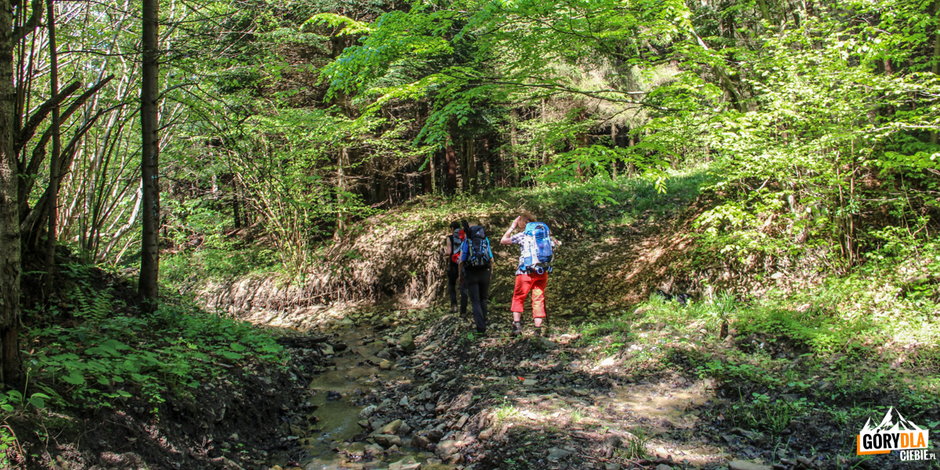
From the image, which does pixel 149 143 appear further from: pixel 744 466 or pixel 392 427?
pixel 744 466

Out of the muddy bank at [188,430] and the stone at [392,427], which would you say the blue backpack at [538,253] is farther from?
the muddy bank at [188,430]

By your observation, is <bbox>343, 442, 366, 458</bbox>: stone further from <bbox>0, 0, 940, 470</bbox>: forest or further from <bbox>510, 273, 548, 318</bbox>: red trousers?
<bbox>510, 273, 548, 318</bbox>: red trousers

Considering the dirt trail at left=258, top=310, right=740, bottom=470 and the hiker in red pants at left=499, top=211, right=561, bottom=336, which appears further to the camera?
the hiker in red pants at left=499, top=211, right=561, bottom=336

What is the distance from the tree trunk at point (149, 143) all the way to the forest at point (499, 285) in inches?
1.2

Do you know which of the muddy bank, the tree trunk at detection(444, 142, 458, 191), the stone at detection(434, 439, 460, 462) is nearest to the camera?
the muddy bank

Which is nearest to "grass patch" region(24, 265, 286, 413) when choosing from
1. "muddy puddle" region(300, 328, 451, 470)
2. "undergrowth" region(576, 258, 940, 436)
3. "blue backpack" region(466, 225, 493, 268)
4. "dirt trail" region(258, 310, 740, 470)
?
"muddy puddle" region(300, 328, 451, 470)

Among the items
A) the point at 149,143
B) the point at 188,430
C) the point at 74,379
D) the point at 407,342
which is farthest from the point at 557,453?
the point at 149,143

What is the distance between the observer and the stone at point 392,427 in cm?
468

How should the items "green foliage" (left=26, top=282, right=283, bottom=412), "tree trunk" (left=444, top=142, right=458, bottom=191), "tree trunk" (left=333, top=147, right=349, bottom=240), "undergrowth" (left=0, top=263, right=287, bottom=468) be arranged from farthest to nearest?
"tree trunk" (left=444, top=142, right=458, bottom=191)
"tree trunk" (left=333, top=147, right=349, bottom=240)
"green foliage" (left=26, top=282, right=283, bottom=412)
"undergrowth" (left=0, top=263, right=287, bottom=468)

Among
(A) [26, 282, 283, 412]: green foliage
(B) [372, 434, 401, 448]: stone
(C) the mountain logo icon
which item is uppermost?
(A) [26, 282, 283, 412]: green foliage

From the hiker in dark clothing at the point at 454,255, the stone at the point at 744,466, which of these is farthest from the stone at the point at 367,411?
the hiker in dark clothing at the point at 454,255

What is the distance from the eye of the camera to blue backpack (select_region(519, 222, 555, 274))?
6814 millimetres

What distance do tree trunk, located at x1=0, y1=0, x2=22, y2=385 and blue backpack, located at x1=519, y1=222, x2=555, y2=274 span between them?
539 centimetres

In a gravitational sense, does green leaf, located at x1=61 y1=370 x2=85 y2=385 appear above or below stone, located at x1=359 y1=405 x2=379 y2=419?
above
